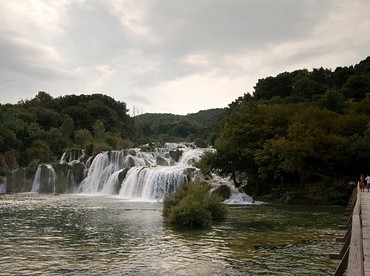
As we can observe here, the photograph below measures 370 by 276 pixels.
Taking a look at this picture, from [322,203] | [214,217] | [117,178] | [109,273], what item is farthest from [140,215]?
[117,178]

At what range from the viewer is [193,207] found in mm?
23547

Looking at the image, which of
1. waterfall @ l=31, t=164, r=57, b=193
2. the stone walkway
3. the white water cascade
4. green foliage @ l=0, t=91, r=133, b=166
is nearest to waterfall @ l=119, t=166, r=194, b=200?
the white water cascade

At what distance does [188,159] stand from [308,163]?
18.2 meters

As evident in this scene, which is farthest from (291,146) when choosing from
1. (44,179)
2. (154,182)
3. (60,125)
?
(60,125)

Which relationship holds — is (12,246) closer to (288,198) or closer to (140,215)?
(140,215)

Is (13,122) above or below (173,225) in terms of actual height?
above

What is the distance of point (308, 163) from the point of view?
40.5 m

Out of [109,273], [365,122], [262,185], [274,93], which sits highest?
[274,93]

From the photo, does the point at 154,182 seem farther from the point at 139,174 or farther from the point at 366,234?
the point at 366,234

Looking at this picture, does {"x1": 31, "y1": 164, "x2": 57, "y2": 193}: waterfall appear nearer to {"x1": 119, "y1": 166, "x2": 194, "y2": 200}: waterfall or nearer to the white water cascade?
the white water cascade

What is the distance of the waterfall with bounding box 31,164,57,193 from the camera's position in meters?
54.3

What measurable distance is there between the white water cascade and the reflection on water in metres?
13.4

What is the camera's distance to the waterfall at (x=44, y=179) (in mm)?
54344

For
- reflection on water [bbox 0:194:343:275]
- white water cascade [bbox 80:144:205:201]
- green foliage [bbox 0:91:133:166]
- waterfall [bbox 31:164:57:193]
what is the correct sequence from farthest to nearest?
green foliage [bbox 0:91:133:166] < waterfall [bbox 31:164:57:193] < white water cascade [bbox 80:144:205:201] < reflection on water [bbox 0:194:343:275]
